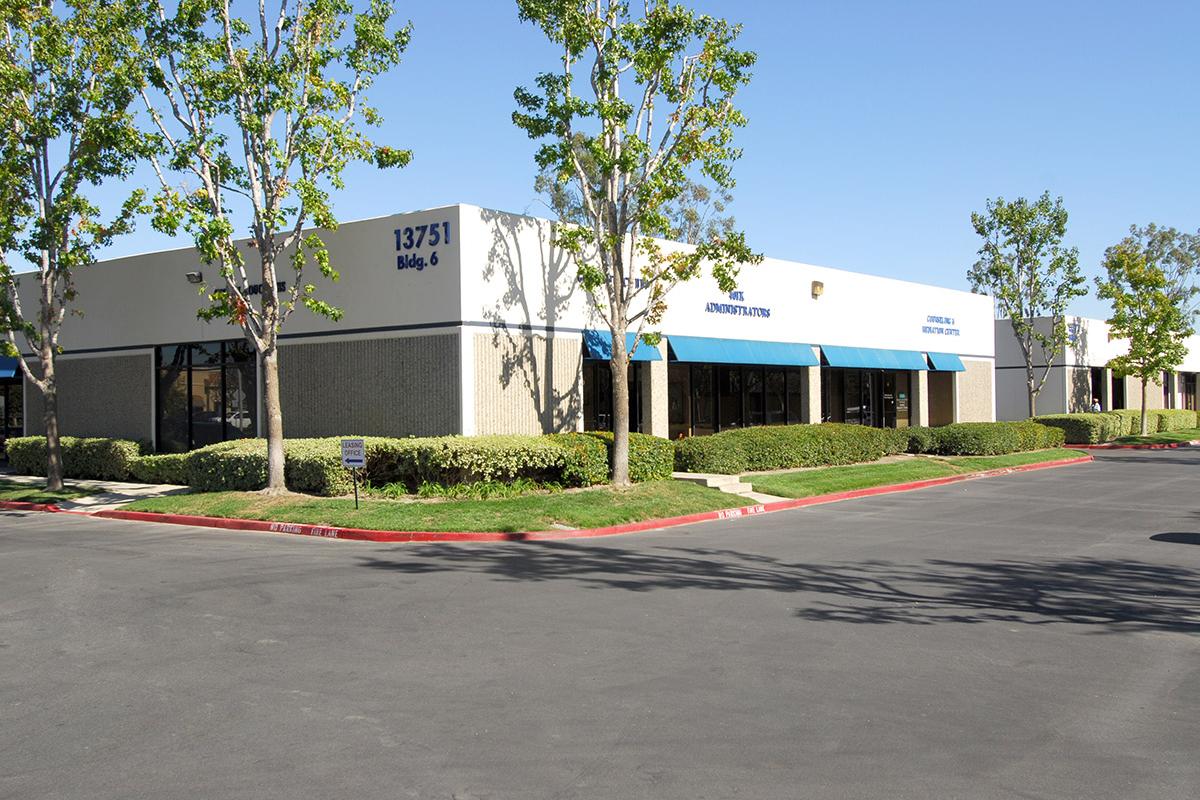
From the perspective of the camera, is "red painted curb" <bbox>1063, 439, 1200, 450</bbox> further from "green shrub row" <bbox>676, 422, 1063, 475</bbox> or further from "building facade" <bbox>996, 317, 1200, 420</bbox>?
"building facade" <bbox>996, 317, 1200, 420</bbox>

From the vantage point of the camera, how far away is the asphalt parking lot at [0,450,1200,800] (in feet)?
17.6

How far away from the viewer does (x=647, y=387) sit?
24156mm

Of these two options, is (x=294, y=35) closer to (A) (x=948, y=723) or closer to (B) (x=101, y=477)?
(B) (x=101, y=477)

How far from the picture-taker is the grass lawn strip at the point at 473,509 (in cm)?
1609

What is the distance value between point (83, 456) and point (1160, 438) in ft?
137

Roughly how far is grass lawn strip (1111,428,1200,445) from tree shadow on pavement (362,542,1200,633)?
3356cm

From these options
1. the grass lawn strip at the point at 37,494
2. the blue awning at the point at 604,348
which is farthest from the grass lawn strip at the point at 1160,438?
the grass lawn strip at the point at 37,494

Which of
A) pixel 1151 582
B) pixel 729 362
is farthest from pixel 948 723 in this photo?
pixel 729 362

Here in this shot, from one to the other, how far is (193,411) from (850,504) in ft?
52.1

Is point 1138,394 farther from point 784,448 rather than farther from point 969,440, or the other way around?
point 784,448

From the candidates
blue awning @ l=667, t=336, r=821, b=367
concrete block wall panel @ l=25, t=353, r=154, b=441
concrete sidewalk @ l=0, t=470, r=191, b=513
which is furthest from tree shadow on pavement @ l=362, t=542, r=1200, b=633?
concrete block wall panel @ l=25, t=353, r=154, b=441

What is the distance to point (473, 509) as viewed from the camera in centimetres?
1680

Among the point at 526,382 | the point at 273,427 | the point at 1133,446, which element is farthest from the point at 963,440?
the point at 273,427

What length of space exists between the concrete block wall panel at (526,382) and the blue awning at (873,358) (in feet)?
35.7
